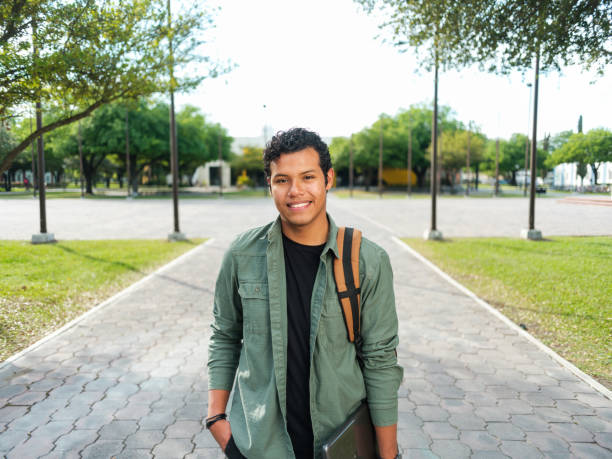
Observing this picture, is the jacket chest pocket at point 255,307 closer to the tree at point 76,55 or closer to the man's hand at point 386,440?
the man's hand at point 386,440

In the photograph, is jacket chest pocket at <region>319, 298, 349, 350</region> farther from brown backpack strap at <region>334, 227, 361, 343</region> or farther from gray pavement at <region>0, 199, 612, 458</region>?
gray pavement at <region>0, 199, 612, 458</region>

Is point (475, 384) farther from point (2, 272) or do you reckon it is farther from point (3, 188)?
point (3, 188)

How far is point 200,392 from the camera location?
4.39 metres

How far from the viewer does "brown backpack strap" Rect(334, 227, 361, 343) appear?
6.34ft

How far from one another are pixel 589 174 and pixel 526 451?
11.2 feet

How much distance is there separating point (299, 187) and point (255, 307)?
49cm

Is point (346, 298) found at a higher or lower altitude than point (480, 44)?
lower

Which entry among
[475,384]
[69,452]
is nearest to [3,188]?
[69,452]

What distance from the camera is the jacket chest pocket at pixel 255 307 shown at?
1953 mm

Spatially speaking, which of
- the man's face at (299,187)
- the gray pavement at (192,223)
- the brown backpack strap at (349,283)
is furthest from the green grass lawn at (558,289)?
the man's face at (299,187)

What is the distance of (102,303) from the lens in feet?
24.7

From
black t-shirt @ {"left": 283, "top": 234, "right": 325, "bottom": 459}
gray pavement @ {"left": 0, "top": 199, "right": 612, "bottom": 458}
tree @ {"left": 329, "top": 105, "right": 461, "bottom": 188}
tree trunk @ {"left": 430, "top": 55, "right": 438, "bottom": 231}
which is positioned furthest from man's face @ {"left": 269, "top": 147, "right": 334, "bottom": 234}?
tree @ {"left": 329, "top": 105, "right": 461, "bottom": 188}

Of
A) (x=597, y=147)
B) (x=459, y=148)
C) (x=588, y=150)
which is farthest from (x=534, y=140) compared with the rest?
(x=459, y=148)

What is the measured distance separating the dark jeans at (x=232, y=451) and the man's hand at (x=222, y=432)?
2 centimetres
